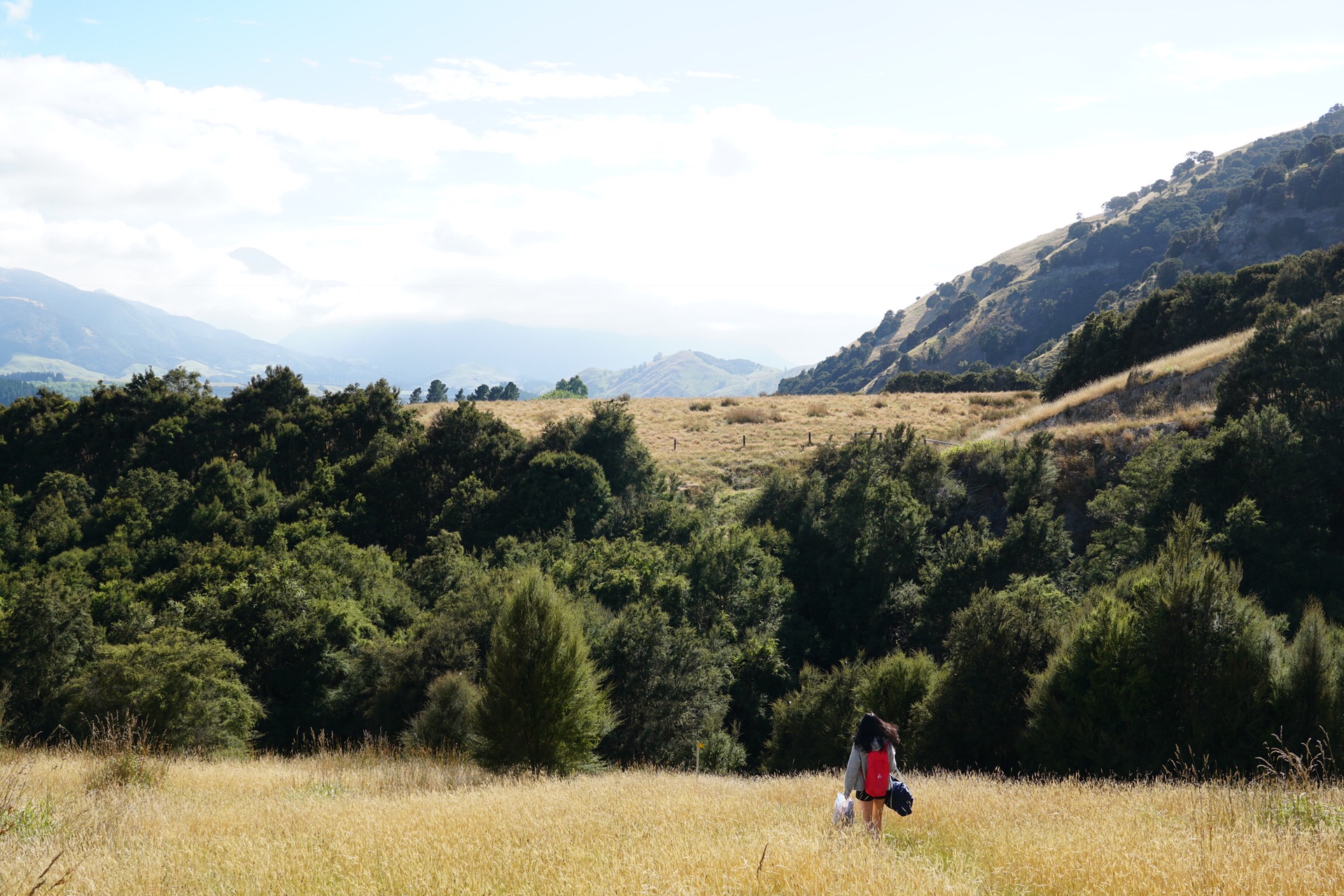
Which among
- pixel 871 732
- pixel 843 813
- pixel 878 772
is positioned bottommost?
pixel 843 813

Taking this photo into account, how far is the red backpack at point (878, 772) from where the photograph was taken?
8.51 metres

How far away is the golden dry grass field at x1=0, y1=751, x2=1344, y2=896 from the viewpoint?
6.70 metres

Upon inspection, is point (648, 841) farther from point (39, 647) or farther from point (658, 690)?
point (39, 647)

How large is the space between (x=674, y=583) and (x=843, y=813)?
1982 centimetres

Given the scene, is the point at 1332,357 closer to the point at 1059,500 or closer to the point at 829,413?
the point at 1059,500

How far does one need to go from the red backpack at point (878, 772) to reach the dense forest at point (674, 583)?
8519mm

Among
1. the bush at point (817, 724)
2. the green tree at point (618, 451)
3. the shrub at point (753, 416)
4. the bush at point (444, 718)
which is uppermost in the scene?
the shrub at point (753, 416)

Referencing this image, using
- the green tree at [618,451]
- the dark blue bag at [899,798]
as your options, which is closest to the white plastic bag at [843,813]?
the dark blue bag at [899,798]

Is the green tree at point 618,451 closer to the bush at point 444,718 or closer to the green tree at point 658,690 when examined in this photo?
the green tree at point 658,690

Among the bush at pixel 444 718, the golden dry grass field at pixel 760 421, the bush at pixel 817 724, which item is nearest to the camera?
the bush at pixel 444 718

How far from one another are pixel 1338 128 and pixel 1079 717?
705 ft

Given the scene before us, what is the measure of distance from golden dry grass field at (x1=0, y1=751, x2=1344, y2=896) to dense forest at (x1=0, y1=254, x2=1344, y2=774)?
4.25 meters

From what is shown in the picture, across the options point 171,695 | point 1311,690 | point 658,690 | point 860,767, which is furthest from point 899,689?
point 171,695

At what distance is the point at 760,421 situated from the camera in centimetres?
5638
